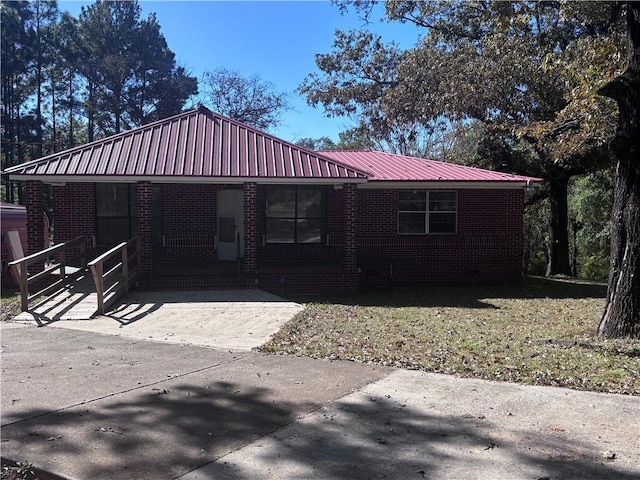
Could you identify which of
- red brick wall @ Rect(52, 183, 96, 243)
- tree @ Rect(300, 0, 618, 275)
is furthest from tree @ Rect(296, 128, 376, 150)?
red brick wall @ Rect(52, 183, 96, 243)

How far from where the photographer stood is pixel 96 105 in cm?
3838

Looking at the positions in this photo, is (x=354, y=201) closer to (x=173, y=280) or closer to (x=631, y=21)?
(x=173, y=280)

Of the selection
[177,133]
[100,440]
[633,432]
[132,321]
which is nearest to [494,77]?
[177,133]

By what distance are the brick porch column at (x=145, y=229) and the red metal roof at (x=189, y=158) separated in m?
0.57

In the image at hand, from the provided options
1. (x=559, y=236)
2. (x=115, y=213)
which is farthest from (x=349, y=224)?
(x=559, y=236)

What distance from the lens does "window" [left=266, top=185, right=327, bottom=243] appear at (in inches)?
612

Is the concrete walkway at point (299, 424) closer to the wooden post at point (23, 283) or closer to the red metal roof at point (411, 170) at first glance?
the wooden post at point (23, 283)

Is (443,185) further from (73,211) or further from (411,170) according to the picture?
(73,211)

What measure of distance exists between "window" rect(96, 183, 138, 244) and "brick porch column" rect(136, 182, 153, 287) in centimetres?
194

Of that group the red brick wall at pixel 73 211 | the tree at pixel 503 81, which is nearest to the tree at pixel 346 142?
the tree at pixel 503 81

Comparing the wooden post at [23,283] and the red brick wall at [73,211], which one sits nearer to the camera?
the wooden post at [23,283]

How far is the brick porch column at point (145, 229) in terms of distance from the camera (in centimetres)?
1275

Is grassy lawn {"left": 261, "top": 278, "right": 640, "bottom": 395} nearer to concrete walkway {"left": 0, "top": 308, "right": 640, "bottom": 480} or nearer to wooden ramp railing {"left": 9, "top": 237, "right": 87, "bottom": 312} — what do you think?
concrete walkway {"left": 0, "top": 308, "right": 640, "bottom": 480}

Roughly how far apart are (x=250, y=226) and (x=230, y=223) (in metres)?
2.26
